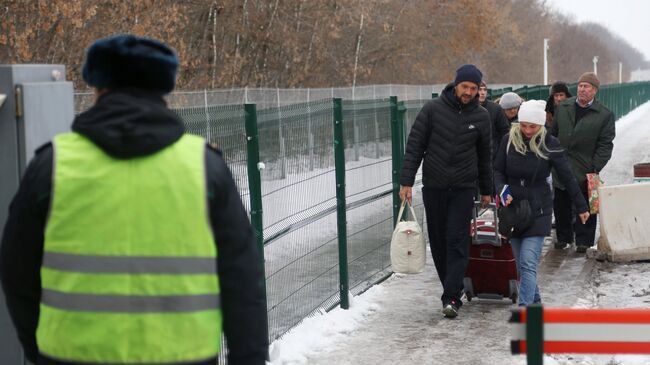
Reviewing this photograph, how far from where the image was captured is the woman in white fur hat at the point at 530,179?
848 centimetres

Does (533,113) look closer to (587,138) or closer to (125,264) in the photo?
(587,138)

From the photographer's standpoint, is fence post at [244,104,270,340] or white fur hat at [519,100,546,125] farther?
white fur hat at [519,100,546,125]

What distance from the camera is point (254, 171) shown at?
22.8ft

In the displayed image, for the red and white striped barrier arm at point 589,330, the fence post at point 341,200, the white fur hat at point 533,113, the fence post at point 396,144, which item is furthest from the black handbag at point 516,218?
the red and white striped barrier arm at point 589,330

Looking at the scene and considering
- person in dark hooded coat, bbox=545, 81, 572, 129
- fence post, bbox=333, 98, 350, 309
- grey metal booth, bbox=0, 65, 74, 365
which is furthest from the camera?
person in dark hooded coat, bbox=545, 81, 572, 129

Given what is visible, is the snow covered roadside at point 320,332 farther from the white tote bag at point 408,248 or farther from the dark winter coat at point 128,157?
the dark winter coat at point 128,157

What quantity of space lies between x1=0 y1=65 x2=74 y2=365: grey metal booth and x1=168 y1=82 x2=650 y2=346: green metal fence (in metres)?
1.64

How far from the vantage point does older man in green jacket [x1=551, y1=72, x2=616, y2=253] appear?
1198 centimetres

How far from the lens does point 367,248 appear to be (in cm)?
1027

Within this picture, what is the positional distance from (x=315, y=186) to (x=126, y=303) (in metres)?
5.50

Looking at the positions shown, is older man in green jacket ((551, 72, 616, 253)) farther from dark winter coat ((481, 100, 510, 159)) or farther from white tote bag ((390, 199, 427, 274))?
white tote bag ((390, 199, 427, 274))

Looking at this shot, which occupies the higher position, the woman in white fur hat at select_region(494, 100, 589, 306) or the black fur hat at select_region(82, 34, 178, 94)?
the black fur hat at select_region(82, 34, 178, 94)

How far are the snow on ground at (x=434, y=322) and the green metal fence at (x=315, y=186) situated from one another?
20cm

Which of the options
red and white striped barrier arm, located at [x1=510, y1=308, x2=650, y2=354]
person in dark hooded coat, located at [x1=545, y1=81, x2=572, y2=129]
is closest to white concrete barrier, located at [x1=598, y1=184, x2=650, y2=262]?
person in dark hooded coat, located at [x1=545, y1=81, x2=572, y2=129]
